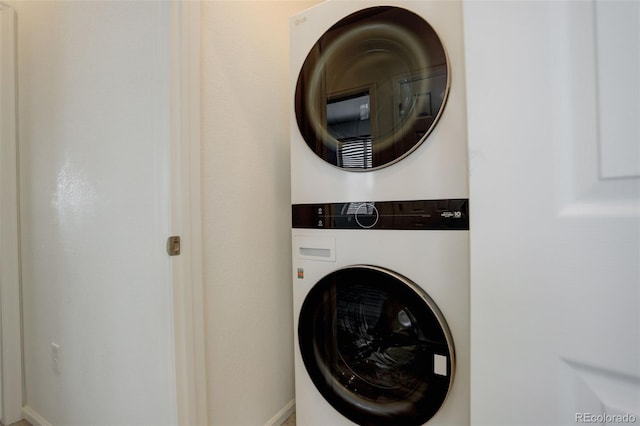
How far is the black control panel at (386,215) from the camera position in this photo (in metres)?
0.87

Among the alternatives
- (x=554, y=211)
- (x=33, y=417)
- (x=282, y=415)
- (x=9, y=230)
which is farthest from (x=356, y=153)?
(x=33, y=417)

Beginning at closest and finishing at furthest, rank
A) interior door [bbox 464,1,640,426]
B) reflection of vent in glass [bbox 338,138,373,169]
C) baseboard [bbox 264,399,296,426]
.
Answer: interior door [bbox 464,1,640,426], reflection of vent in glass [bbox 338,138,373,169], baseboard [bbox 264,399,296,426]

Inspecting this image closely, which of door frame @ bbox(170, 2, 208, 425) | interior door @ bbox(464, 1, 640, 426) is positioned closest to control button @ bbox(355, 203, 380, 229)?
interior door @ bbox(464, 1, 640, 426)

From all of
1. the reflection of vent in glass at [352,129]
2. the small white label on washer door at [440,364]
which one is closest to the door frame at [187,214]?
the reflection of vent in glass at [352,129]

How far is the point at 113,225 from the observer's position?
3.55 feet

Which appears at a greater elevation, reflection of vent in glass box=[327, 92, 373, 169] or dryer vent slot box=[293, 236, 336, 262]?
reflection of vent in glass box=[327, 92, 373, 169]

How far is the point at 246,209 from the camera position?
1.22 meters

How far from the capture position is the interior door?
454 millimetres

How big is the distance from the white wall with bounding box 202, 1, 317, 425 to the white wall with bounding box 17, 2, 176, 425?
160 mm

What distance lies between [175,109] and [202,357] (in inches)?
32.1

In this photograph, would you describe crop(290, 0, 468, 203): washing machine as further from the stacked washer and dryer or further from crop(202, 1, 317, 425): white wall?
crop(202, 1, 317, 425): white wall

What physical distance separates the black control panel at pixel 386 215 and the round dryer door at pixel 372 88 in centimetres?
14

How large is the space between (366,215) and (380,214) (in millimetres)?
50

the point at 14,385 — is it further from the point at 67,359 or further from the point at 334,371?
the point at 334,371
